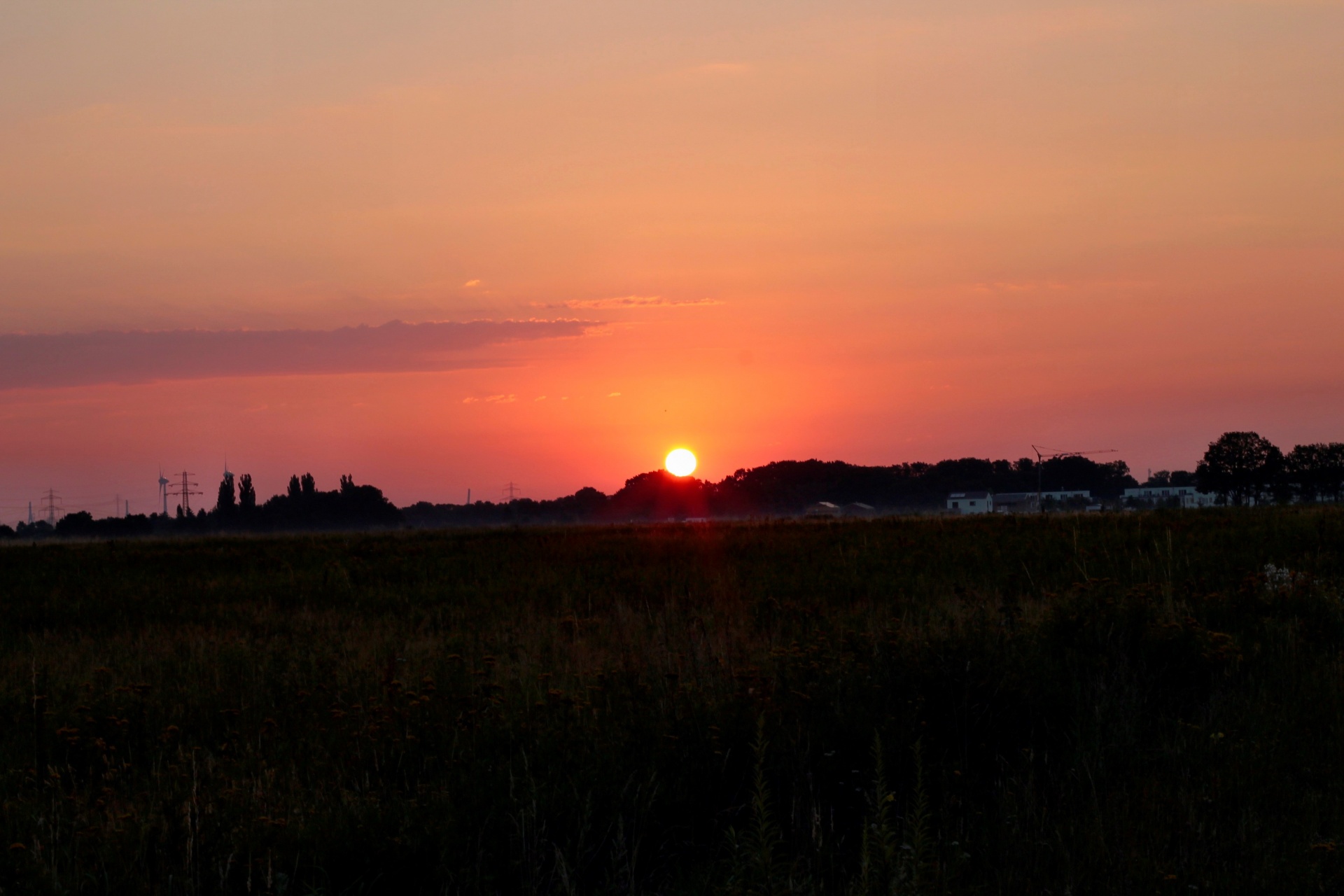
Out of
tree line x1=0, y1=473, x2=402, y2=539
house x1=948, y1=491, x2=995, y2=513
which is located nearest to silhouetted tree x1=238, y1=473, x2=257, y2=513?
tree line x1=0, y1=473, x2=402, y2=539

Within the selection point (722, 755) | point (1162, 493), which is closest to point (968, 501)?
point (1162, 493)

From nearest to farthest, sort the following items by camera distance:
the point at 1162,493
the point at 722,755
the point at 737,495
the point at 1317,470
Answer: the point at 722,755, the point at 1317,470, the point at 737,495, the point at 1162,493

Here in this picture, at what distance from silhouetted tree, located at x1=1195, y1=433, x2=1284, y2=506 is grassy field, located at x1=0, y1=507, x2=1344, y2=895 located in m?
111

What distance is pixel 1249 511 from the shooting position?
26656mm

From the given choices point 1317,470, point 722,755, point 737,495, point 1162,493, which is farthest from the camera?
point 1162,493

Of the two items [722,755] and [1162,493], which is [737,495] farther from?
[722,755]

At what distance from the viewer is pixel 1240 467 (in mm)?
111250

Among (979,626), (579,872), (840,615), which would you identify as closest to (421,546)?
(840,615)

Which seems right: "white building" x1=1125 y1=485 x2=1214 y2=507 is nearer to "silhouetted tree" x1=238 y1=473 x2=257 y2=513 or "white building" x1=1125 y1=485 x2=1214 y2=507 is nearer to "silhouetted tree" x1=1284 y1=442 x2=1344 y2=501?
"silhouetted tree" x1=1284 y1=442 x2=1344 y2=501

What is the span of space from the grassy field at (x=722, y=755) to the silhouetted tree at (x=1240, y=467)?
11086 cm

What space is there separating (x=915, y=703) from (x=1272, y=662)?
137 inches

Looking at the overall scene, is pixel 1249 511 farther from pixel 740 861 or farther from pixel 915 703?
pixel 740 861

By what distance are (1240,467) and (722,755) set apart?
12096 centimetres

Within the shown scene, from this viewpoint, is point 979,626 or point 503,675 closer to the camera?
point 979,626
